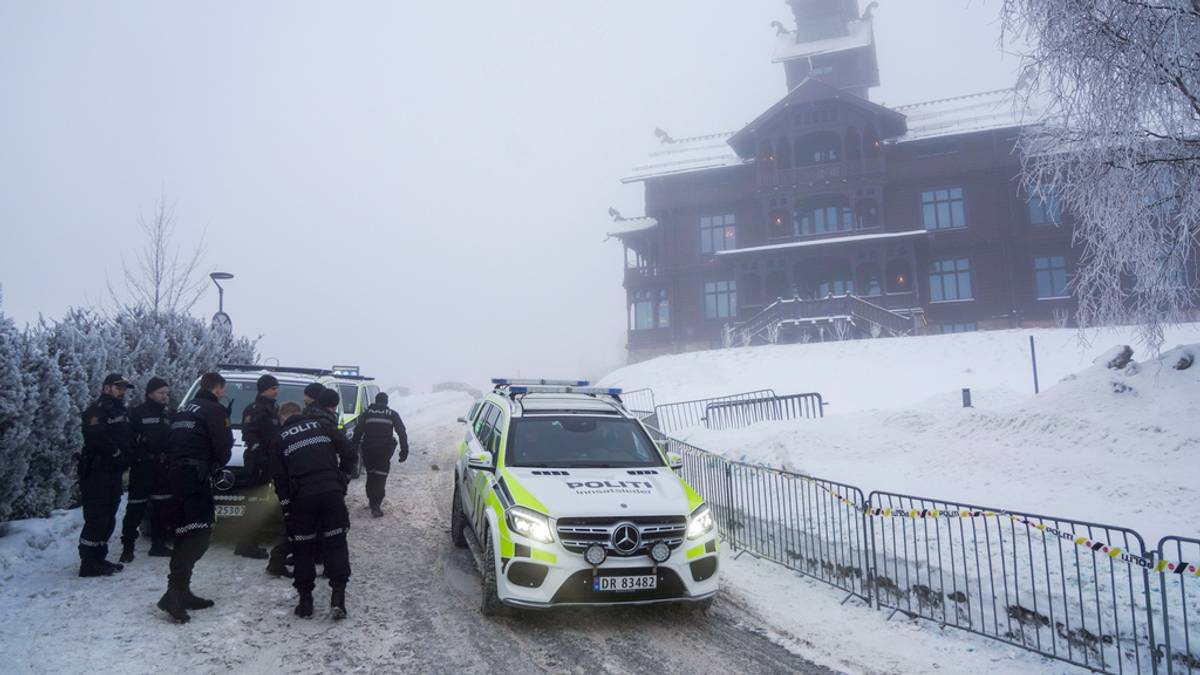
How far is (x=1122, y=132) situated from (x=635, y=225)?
1350 inches

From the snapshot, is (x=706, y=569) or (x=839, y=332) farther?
(x=839, y=332)

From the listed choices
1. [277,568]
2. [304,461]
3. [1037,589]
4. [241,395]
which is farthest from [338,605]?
[1037,589]

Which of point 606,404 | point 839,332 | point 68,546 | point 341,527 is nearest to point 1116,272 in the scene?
point 606,404

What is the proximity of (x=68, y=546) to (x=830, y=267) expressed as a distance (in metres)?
33.8

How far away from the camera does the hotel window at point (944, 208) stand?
33.9 m

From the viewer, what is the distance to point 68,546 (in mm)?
7770

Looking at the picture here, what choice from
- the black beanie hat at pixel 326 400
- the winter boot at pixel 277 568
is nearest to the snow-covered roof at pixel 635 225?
the black beanie hat at pixel 326 400

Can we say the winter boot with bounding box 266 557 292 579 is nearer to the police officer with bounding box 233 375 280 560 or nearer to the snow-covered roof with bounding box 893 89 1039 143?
the police officer with bounding box 233 375 280 560

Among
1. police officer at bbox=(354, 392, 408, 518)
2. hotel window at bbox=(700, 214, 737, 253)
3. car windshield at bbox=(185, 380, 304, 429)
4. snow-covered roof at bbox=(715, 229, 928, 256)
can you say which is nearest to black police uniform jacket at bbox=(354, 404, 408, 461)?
police officer at bbox=(354, 392, 408, 518)

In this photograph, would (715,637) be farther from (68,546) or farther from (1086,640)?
(68,546)

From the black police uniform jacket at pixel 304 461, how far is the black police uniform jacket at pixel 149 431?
1947 mm

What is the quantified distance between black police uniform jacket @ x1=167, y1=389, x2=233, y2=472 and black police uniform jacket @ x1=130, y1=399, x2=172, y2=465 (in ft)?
3.51

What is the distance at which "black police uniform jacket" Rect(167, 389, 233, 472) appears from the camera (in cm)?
621

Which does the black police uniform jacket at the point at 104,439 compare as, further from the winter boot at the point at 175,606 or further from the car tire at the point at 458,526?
the car tire at the point at 458,526
